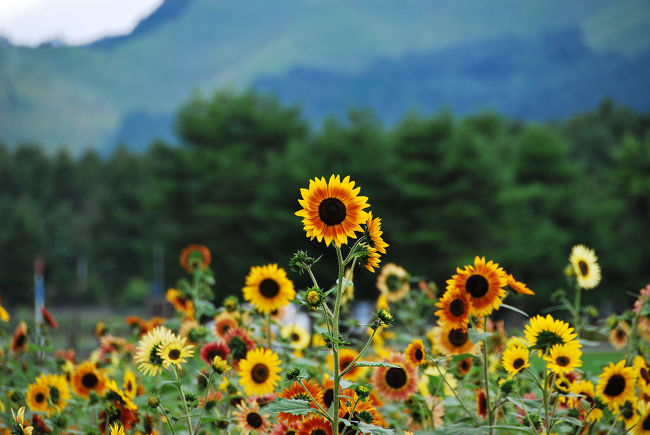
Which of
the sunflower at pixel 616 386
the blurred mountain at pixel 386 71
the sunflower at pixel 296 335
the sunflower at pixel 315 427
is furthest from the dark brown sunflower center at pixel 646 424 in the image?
the blurred mountain at pixel 386 71

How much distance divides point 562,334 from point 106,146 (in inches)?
7056

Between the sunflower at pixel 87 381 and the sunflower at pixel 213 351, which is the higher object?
the sunflower at pixel 213 351

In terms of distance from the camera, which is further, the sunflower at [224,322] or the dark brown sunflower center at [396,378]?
the sunflower at [224,322]

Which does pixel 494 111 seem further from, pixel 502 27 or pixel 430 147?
pixel 502 27

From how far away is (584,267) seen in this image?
10.8ft

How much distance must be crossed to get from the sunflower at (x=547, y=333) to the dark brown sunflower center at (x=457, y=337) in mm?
476

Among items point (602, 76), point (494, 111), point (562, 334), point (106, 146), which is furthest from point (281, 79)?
point (562, 334)

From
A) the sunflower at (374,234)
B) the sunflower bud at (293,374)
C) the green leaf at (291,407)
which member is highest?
the sunflower at (374,234)

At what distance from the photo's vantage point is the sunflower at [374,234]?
195cm

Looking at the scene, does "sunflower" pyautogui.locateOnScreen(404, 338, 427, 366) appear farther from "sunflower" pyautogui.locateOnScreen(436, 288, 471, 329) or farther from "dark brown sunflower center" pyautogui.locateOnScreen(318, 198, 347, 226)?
"dark brown sunflower center" pyautogui.locateOnScreen(318, 198, 347, 226)

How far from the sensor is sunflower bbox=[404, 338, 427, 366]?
2550 millimetres

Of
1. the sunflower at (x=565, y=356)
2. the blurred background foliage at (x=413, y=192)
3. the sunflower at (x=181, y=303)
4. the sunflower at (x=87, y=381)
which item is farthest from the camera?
the blurred background foliage at (x=413, y=192)

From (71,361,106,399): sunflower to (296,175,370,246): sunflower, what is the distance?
5.33ft

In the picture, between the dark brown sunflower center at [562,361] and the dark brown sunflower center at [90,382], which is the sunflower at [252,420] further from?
the dark brown sunflower center at [562,361]
